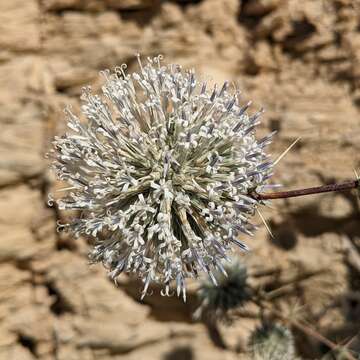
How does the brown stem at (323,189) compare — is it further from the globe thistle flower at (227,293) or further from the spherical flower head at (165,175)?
the globe thistle flower at (227,293)

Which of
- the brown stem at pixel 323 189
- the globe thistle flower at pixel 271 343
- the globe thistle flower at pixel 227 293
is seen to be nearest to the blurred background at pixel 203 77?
the globe thistle flower at pixel 271 343

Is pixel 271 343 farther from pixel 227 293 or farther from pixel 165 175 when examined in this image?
pixel 165 175

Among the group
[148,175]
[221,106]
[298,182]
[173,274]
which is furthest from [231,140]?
[298,182]

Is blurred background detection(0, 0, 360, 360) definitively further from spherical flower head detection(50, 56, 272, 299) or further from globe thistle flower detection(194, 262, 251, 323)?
spherical flower head detection(50, 56, 272, 299)

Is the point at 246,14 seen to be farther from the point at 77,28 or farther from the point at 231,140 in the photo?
the point at 231,140

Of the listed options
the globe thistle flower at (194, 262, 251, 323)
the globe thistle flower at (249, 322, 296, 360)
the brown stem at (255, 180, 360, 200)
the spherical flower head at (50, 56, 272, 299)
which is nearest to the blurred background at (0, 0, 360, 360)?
the globe thistle flower at (249, 322, 296, 360)

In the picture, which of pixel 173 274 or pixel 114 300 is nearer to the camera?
pixel 173 274
